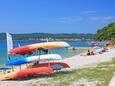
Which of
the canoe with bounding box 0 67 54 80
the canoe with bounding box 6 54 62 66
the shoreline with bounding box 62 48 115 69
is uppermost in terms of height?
the canoe with bounding box 6 54 62 66

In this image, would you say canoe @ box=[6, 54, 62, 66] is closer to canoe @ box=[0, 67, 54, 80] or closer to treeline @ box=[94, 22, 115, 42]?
canoe @ box=[0, 67, 54, 80]

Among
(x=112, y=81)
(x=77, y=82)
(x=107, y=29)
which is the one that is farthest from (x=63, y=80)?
(x=107, y=29)

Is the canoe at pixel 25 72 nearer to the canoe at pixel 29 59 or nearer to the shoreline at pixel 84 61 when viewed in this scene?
the canoe at pixel 29 59

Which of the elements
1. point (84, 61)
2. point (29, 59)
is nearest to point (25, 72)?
point (29, 59)

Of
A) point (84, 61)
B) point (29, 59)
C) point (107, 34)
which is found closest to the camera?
point (29, 59)

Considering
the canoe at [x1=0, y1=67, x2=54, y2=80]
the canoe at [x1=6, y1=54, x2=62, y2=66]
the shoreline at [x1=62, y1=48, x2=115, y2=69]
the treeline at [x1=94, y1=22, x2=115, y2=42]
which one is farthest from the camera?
the treeline at [x1=94, y1=22, x2=115, y2=42]

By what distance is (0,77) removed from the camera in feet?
77.6

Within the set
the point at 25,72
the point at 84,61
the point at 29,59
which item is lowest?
the point at 84,61

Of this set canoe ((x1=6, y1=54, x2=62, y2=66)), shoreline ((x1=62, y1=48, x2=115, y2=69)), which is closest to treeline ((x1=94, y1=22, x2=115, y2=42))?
shoreline ((x1=62, y1=48, x2=115, y2=69))

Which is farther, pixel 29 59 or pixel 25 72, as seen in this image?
pixel 29 59

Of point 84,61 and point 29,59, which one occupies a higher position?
point 29,59

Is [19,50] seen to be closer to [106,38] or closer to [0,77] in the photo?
[0,77]

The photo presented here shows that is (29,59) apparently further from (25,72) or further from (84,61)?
(84,61)

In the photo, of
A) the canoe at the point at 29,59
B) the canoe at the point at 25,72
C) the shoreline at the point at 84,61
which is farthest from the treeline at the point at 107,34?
the canoe at the point at 25,72
